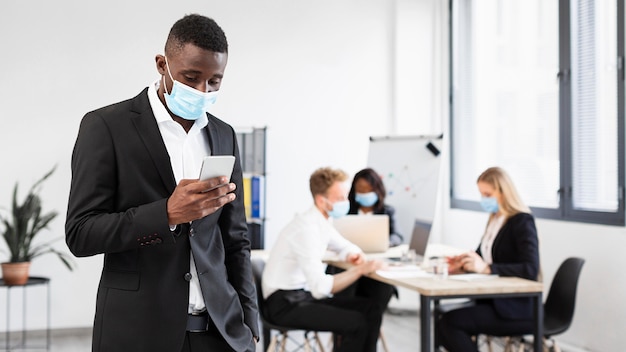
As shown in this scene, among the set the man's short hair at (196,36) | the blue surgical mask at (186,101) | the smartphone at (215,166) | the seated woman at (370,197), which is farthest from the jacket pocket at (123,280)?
the seated woman at (370,197)

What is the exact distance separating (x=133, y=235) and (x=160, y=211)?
0.07 meters

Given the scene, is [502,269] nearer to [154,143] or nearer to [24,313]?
[154,143]

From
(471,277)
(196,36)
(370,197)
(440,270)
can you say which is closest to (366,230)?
(370,197)

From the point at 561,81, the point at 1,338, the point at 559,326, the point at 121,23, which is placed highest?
the point at 121,23

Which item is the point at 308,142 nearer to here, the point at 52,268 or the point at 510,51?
the point at 510,51

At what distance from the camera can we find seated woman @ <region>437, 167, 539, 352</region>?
4250mm

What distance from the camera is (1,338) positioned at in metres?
6.09

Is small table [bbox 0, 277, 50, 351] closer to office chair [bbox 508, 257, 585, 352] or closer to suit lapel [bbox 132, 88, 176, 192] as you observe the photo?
office chair [bbox 508, 257, 585, 352]

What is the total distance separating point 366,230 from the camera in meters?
5.26

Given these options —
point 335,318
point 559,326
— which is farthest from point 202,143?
point 559,326

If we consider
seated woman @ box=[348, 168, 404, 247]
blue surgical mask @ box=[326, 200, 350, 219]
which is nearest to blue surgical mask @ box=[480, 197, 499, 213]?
blue surgical mask @ box=[326, 200, 350, 219]

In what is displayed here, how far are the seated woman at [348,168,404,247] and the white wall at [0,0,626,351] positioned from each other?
0.83 meters

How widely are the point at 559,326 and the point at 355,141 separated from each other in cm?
328

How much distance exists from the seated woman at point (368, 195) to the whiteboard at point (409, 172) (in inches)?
7.4
